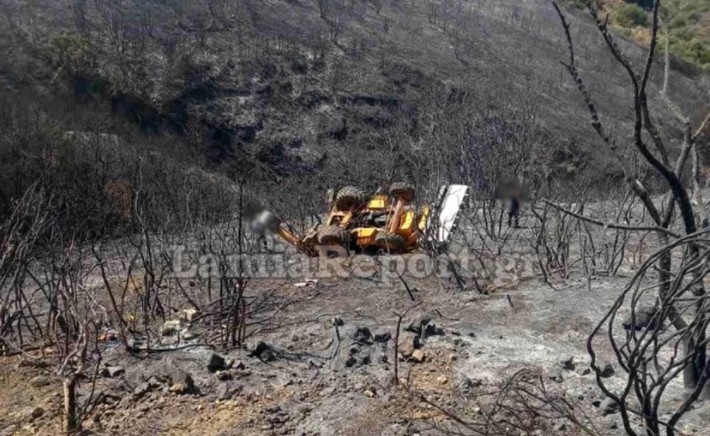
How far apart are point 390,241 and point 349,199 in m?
1.18

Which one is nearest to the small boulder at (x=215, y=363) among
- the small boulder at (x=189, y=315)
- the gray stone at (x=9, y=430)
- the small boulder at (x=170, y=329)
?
the small boulder at (x=170, y=329)

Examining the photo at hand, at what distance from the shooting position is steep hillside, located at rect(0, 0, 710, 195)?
75.4 feet

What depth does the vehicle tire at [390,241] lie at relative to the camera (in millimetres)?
9391

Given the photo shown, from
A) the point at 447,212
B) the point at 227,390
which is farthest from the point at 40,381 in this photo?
the point at 447,212

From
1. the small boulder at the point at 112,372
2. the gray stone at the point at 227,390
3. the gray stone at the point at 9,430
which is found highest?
the gray stone at the point at 227,390

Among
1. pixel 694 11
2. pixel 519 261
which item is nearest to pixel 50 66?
pixel 519 261

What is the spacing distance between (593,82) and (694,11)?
115 ft

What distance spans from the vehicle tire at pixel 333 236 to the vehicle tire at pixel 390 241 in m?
0.48

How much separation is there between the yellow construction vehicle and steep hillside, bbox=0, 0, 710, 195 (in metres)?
7.30

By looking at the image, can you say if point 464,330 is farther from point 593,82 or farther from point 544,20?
point 544,20

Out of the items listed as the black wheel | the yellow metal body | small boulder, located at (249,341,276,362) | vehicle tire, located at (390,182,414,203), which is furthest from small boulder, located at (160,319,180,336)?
vehicle tire, located at (390,182,414,203)

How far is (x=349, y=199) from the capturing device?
10.3 m

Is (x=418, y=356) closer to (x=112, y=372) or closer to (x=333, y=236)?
(x=112, y=372)

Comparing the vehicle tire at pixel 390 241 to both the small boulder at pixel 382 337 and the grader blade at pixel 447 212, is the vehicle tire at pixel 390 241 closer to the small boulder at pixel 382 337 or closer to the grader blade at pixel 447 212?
the grader blade at pixel 447 212
